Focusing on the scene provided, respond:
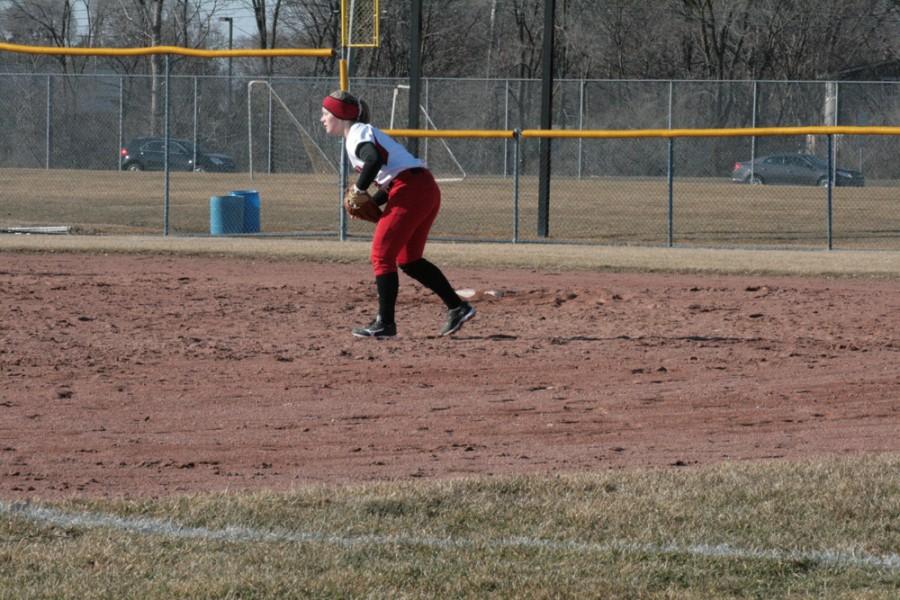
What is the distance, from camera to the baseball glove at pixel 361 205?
9.00 m

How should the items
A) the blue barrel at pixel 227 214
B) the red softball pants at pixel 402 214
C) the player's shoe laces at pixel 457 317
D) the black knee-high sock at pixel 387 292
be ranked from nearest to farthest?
the red softball pants at pixel 402 214 → the black knee-high sock at pixel 387 292 → the player's shoe laces at pixel 457 317 → the blue barrel at pixel 227 214

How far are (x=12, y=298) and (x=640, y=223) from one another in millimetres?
14363

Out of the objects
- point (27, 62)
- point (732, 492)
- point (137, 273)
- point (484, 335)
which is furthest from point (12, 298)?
point (27, 62)

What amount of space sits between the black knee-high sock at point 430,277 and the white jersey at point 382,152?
62 centimetres

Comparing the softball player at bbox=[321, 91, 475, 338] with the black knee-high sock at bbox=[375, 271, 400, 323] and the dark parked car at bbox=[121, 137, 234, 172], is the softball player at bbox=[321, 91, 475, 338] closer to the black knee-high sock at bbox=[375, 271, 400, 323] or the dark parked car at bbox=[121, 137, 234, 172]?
the black knee-high sock at bbox=[375, 271, 400, 323]

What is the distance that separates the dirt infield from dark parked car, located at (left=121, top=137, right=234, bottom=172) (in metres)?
22.0

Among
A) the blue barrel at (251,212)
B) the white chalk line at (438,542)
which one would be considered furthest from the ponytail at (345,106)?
the blue barrel at (251,212)

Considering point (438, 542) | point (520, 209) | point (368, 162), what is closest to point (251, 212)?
point (520, 209)

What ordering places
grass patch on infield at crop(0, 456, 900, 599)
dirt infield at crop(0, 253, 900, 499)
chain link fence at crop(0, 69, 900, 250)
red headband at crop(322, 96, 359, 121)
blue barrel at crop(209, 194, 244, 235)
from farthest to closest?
chain link fence at crop(0, 69, 900, 250)
blue barrel at crop(209, 194, 244, 235)
red headband at crop(322, 96, 359, 121)
dirt infield at crop(0, 253, 900, 499)
grass patch on infield at crop(0, 456, 900, 599)

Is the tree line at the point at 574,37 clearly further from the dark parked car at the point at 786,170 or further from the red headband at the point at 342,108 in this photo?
the red headband at the point at 342,108

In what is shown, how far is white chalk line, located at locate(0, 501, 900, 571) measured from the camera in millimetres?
4703

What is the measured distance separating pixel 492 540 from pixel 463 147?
3068 centimetres

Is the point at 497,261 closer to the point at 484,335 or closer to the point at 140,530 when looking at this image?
the point at 484,335

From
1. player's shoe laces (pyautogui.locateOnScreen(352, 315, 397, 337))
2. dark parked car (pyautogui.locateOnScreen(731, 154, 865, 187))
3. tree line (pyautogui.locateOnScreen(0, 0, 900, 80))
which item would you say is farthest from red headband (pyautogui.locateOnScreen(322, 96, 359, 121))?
tree line (pyautogui.locateOnScreen(0, 0, 900, 80))
